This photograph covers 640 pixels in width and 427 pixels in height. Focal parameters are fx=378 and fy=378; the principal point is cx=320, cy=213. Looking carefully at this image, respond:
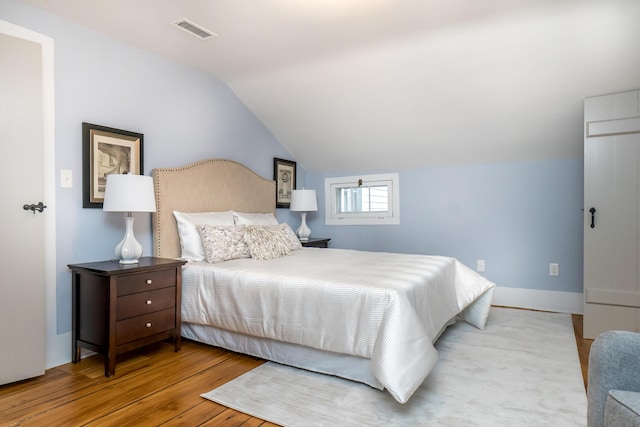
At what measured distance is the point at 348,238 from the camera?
4.93m

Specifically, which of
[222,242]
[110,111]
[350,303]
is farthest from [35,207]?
[350,303]

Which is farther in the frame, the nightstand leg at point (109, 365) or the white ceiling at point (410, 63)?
the white ceiling at point (410, 63)

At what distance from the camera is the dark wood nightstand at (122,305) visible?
7.43ft

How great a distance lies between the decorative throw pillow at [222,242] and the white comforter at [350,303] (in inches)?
4.9

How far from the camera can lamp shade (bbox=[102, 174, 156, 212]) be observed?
2.45 metres

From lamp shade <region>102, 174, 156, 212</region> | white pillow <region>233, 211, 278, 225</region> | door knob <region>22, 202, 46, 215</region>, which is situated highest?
lamp shade <region>102, 174, 156, 212</region>

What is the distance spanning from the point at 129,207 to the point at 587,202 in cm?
341

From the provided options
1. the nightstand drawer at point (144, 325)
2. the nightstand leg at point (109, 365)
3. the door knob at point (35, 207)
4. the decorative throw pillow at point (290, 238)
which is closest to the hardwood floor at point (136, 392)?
the nightstand leg at point (109, 365)

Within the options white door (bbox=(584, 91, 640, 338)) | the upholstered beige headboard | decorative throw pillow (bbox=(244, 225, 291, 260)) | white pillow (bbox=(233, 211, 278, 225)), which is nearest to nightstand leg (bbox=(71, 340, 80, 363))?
the upholstered beige headboard

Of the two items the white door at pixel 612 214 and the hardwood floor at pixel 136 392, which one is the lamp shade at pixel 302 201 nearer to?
the hardwood floor at pixel 136 392

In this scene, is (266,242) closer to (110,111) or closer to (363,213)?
(110,111)

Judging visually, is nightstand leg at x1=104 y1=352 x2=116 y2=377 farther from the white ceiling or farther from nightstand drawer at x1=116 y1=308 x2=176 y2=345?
the white ceiling

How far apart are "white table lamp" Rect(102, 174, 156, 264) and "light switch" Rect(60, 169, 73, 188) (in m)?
0.29

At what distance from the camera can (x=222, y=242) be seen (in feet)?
9.94
